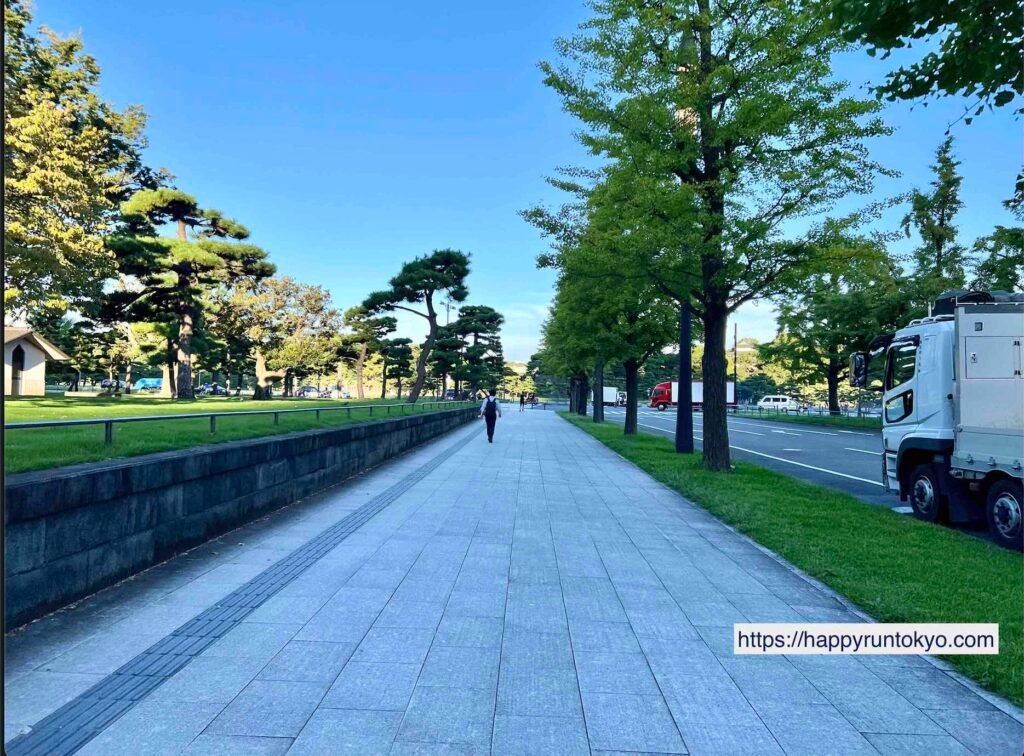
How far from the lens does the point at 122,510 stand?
17.1ft

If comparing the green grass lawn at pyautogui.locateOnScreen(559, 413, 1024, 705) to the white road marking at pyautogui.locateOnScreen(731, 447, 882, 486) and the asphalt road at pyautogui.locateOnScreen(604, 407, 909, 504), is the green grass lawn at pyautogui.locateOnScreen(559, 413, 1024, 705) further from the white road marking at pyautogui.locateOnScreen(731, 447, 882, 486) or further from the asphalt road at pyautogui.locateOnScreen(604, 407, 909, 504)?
the white road marking at pyautogui.locateOnScreen(731, 447, 882, 486)

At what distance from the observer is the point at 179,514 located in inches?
240

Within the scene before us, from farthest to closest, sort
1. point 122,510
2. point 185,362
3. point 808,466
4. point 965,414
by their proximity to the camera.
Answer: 1. point 185,362
2. point 808,466
3. point 965,414
4. point 122,510

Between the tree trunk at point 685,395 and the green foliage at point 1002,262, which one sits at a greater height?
the green foliage at point 1002,262

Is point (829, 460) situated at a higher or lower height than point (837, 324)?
lower

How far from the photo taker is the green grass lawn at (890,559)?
181 inches

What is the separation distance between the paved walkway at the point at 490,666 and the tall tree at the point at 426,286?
27.7 m

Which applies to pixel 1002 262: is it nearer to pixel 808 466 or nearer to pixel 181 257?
pixel 808 466

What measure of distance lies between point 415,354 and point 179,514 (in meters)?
72.9

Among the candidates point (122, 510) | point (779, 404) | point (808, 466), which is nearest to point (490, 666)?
point (122, 510)

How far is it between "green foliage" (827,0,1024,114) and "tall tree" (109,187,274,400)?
26958 millimetres

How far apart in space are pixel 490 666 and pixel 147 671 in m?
2.01

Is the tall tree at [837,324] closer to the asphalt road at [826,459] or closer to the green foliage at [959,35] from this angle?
the asphalt road at [826,459]

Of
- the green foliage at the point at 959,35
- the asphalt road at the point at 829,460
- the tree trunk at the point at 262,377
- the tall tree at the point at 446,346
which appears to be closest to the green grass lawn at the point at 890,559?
the asphalt road at the point at 829,460
